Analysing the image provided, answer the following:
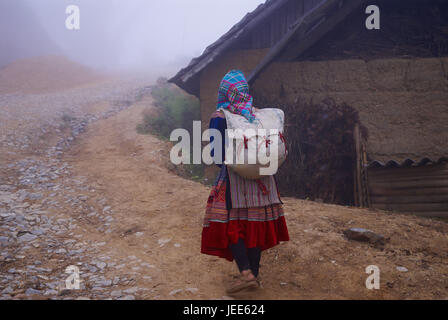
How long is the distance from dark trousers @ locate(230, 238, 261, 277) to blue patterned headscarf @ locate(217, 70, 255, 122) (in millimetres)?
1020

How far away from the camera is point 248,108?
9.97 feet

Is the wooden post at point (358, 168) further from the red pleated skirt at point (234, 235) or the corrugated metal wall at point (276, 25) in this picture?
the red pleated skirt at point (234, 235)

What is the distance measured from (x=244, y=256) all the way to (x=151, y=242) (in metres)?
1.78

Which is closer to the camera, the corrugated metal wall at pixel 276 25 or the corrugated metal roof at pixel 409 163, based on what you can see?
the corrugated metal roof at pixel 409 163

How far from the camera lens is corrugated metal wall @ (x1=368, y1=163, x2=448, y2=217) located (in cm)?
555

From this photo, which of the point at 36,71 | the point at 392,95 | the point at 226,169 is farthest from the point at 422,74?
the point at 36,71

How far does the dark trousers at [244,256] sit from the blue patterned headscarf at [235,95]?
1.02 metres

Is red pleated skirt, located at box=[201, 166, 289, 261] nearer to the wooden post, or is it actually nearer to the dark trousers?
the dark trousers

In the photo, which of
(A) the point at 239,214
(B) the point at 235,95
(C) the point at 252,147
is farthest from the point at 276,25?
(A) the point at 239,214

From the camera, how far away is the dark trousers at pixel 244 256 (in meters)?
2.95

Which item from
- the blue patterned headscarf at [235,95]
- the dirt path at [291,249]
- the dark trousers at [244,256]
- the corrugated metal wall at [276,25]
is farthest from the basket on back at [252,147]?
the corrugated metal wall at [276,25]

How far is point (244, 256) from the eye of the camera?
2963 millimetres

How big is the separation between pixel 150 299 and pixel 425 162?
4.54m

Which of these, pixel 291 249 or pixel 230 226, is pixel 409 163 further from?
pixel 230 226
